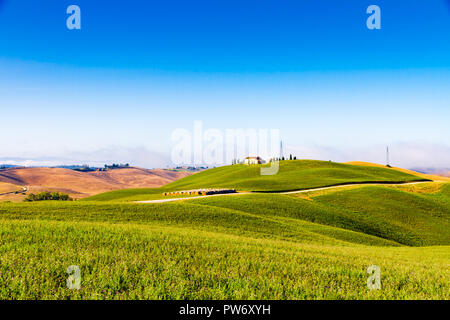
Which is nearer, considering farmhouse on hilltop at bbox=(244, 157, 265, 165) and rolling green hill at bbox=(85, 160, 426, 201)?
rolling green hill at bbox=(85, 160, 426, 201)

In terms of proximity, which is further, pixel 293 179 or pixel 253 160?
pixel 253 160

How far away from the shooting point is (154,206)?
3175 centimetres

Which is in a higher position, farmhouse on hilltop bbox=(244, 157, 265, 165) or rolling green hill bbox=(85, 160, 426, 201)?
farmhouse on hilltop bbox=(244, 157, 265, 165)

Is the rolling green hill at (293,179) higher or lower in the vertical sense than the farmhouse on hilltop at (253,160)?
lower

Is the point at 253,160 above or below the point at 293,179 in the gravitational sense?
above

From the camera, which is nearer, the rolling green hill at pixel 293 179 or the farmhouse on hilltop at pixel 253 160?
the rolling green hill at pixel 293 179

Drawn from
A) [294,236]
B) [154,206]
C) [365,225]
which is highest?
[154,206]
